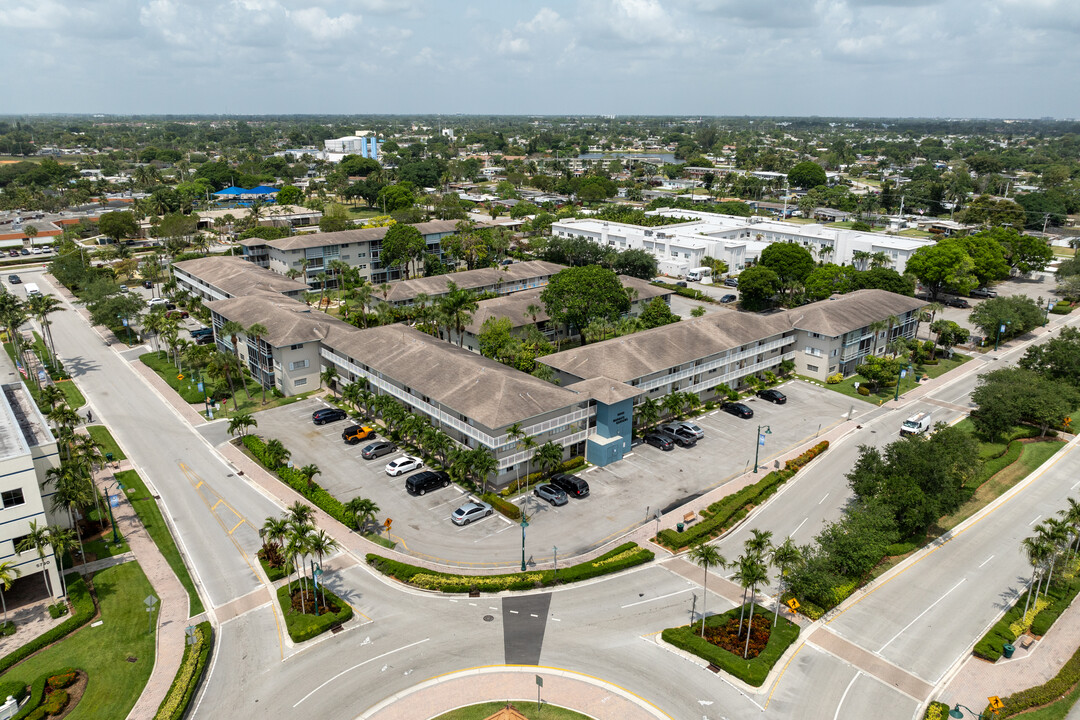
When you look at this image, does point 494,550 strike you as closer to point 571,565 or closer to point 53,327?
point 571,565

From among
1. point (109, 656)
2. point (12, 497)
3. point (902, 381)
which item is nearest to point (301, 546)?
point (109, 656)

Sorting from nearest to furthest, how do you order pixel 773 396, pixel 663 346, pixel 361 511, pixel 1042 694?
pixel 1042 694 < pixel 361 511 < pixel 663 346 < pixel 773 396

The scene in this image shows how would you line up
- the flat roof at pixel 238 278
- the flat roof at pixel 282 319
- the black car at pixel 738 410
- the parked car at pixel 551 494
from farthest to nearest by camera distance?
the flat roof at pixel 238 278
the flat roof at pixel 282 319
the black car at pixel 738 410
the parked car at pixel 551 494

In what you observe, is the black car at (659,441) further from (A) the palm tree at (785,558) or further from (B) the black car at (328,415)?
(B) the black car at (328,415)

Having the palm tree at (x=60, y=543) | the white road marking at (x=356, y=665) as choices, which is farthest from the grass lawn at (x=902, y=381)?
the palm tree at (x=60, y=543)

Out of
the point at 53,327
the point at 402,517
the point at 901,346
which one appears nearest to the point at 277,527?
the point at 402,517

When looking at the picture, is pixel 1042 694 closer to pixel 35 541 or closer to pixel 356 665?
pixel 356 665

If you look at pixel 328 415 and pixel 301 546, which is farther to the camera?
pixel 328 415
